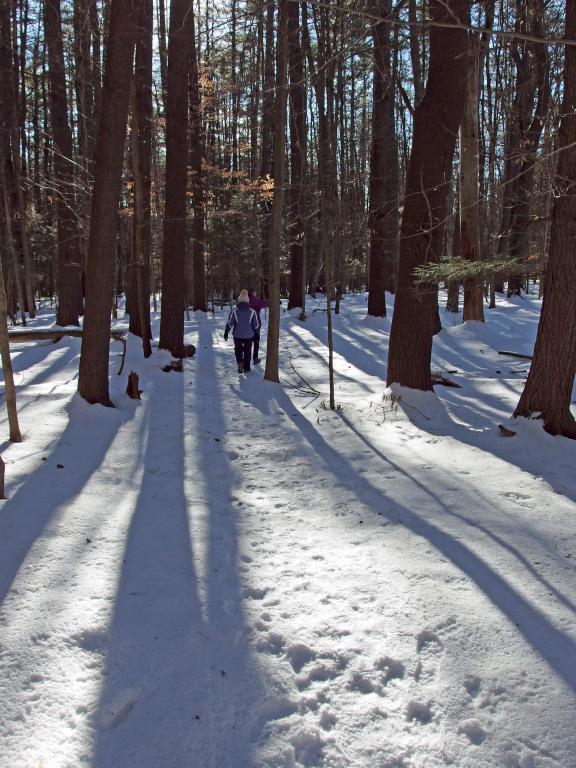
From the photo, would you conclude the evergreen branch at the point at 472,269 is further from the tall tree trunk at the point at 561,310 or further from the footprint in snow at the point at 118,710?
the footprint in snow at the point at 118,710

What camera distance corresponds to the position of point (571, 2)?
17.2 feet

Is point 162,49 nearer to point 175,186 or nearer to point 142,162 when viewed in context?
point 142,162

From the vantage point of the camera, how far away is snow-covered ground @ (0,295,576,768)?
214 centimetres

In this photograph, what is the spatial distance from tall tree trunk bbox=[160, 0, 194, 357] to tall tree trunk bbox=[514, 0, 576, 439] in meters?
7.73

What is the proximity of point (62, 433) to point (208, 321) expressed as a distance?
14552mm

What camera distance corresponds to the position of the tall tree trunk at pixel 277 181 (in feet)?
26.5

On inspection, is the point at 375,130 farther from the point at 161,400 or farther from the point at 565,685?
the point at 565,685

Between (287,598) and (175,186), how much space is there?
10.2 m

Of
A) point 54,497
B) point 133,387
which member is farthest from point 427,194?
Answer: point 54,497

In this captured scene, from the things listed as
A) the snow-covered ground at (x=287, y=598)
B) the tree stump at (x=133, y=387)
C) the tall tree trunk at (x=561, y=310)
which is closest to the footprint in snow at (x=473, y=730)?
the snow-covered ground at (x=287, y=598)

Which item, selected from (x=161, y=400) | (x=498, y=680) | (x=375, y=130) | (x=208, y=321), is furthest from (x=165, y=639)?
(x=208, y=321)

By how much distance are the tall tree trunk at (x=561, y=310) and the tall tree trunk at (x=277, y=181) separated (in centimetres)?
424

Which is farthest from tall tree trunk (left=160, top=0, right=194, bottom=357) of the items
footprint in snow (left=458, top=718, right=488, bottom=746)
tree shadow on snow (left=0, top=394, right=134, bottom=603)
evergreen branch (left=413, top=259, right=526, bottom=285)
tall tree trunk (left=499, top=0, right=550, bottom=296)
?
footprint in snow (left=458, top=718, right=488, bottom=746)

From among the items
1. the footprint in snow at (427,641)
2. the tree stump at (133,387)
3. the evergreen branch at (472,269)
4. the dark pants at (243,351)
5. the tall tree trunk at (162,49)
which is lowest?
the footprint in snow at (427,641)
